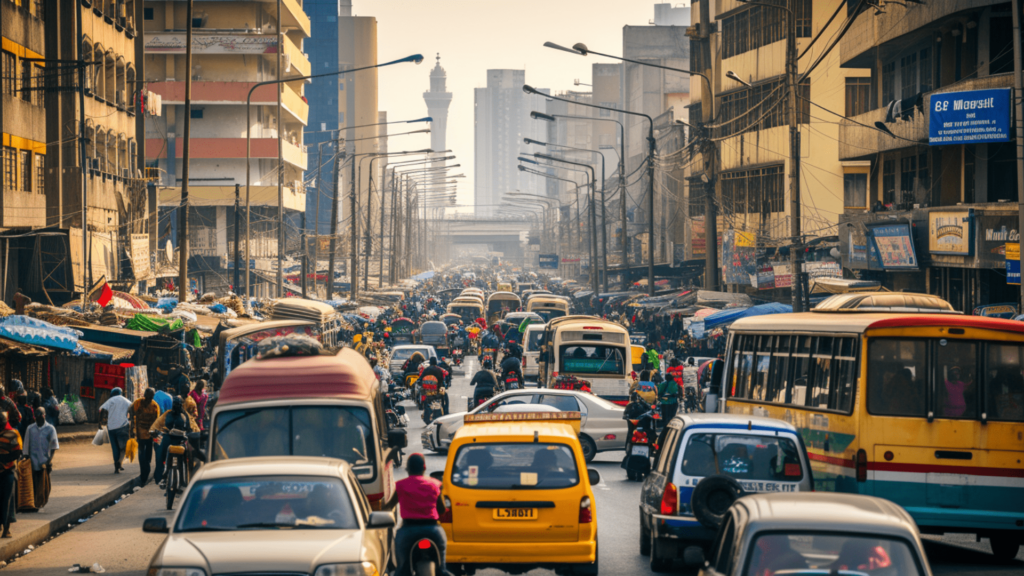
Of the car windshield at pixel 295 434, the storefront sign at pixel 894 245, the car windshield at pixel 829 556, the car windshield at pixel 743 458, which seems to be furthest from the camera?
the storefront sign at pixel 894 245

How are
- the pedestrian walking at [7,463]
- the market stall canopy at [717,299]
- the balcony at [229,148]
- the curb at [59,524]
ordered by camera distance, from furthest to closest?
the balcony at [229,148] < the market stall canopy at [717,299] < the pedestrian walking at [7,463] < the curb at [59,524]

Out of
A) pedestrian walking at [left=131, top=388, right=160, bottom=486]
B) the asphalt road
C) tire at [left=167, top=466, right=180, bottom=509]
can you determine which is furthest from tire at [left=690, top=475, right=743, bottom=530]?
pedestrian walking at [left=131, top=388, right=160, bottom=486]

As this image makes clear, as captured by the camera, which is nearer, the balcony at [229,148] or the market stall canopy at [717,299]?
the market stall canopy at [717,299]

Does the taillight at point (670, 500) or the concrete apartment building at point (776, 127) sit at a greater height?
the concrete apartment building at point (776, 127)

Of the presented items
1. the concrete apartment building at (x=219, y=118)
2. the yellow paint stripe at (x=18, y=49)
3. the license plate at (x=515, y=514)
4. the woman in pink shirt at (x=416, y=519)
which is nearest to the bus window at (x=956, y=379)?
the license plate at (x=515, y=514)

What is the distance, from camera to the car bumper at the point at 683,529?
11.5 meters

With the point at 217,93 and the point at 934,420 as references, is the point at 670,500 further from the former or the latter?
the point at 217,93

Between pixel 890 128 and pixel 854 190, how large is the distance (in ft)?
52.0

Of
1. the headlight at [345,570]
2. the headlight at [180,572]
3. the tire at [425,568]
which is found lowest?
the tire at [425,568]

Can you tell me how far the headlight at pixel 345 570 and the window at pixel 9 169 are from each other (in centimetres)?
2625

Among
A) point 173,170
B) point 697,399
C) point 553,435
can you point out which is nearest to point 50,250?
point 697,399

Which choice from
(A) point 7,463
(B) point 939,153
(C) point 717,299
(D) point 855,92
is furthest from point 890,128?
Answer: (A) point 7,463

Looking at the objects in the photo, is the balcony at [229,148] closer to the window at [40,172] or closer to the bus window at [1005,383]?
the window at [40,172]

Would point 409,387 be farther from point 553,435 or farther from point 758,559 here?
point 758,559
